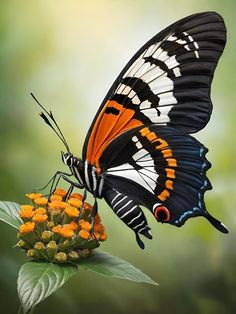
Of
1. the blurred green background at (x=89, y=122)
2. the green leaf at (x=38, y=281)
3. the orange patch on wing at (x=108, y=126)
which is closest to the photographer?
the green leaf at (x=38, y=281)

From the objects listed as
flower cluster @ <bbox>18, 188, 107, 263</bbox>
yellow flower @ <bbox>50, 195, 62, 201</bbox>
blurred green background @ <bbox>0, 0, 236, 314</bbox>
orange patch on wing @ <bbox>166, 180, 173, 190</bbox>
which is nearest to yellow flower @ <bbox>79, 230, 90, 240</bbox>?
flower cluster @ <bbox>18, 188, 107, 263</bbox>

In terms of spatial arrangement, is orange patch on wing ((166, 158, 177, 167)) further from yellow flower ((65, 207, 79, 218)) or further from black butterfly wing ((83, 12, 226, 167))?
yellow flower ((65, 207, 79, 218))

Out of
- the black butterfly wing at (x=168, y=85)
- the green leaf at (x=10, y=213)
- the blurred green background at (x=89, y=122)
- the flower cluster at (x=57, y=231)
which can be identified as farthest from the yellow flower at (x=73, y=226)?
the blurred green background at (x=89, y=122)

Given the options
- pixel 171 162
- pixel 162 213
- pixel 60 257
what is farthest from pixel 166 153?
pixel 60 257

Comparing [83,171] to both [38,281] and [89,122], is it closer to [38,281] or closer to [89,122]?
[38,281]

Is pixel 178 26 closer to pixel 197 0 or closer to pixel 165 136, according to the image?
pixel 165 136

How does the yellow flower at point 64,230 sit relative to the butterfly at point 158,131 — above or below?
below

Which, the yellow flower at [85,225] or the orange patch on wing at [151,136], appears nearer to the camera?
the yellow flower at [85,225]

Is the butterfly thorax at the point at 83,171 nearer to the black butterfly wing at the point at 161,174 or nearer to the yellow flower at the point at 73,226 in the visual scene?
the black butterfly wing at the point at 161,174
